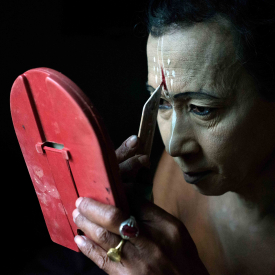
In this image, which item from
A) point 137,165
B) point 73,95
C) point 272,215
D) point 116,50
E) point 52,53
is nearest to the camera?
point 73,95

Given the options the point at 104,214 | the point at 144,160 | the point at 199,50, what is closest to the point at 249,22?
the point at 199,50

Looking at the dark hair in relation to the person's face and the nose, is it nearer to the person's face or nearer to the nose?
the person's face

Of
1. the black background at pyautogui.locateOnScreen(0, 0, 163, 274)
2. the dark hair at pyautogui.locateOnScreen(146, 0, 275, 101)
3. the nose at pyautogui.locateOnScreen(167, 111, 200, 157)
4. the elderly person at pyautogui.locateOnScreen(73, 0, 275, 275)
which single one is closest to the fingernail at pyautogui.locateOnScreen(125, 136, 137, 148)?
the elderly person at pyautogui.locateOnScreen(73, 0, 275, 275)

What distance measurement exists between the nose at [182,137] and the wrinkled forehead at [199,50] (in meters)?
0.12

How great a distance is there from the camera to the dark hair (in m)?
0.67

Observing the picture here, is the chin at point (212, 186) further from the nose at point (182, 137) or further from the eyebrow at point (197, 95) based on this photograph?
the eyebrow at point (197, 95)

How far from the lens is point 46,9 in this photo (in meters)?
1.02

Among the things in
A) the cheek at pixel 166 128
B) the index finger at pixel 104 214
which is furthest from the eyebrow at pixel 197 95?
the index finger at pixel 104 214

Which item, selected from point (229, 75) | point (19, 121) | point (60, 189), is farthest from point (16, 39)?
point (229, 75)

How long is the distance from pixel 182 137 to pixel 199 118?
7cm

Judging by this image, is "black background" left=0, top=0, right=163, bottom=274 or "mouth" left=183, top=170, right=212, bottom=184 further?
"black background" left=0, top=0, right=163, bottom=274

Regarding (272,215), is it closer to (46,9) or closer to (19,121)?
(19,121)

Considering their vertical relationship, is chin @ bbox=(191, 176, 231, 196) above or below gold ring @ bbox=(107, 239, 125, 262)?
below

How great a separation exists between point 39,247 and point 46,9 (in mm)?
Result: 965
